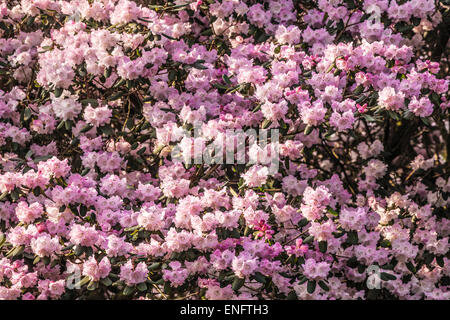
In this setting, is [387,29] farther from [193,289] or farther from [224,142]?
[193,289]

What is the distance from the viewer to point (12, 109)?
3.80 metres

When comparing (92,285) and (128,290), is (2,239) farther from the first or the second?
(128,290)

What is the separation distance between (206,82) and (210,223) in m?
0.95

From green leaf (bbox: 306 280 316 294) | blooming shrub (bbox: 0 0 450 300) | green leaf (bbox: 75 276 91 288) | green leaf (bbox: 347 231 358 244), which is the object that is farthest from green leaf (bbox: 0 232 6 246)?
green leaf (bbox: 347 231 358 244)

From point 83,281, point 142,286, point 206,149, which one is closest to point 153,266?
point 142,286

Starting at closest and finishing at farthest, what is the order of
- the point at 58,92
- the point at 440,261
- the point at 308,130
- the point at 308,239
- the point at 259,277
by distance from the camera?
the point at 259,277 < the point at 308,239 < the point at 308,130 < the point at 58,92 < the point at 440,261

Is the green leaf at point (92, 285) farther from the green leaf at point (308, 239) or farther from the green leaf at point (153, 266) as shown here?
the green leaf at point (308, 239)

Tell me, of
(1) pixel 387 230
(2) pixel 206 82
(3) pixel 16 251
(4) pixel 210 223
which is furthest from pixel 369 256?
(3) pixel 16 251

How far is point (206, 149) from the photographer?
3.38 metres

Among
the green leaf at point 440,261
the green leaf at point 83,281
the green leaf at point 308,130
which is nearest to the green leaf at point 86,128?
the green leaf at point 83,281

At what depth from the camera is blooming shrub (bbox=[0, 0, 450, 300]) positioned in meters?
3.18

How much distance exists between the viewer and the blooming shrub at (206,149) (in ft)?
10.4
